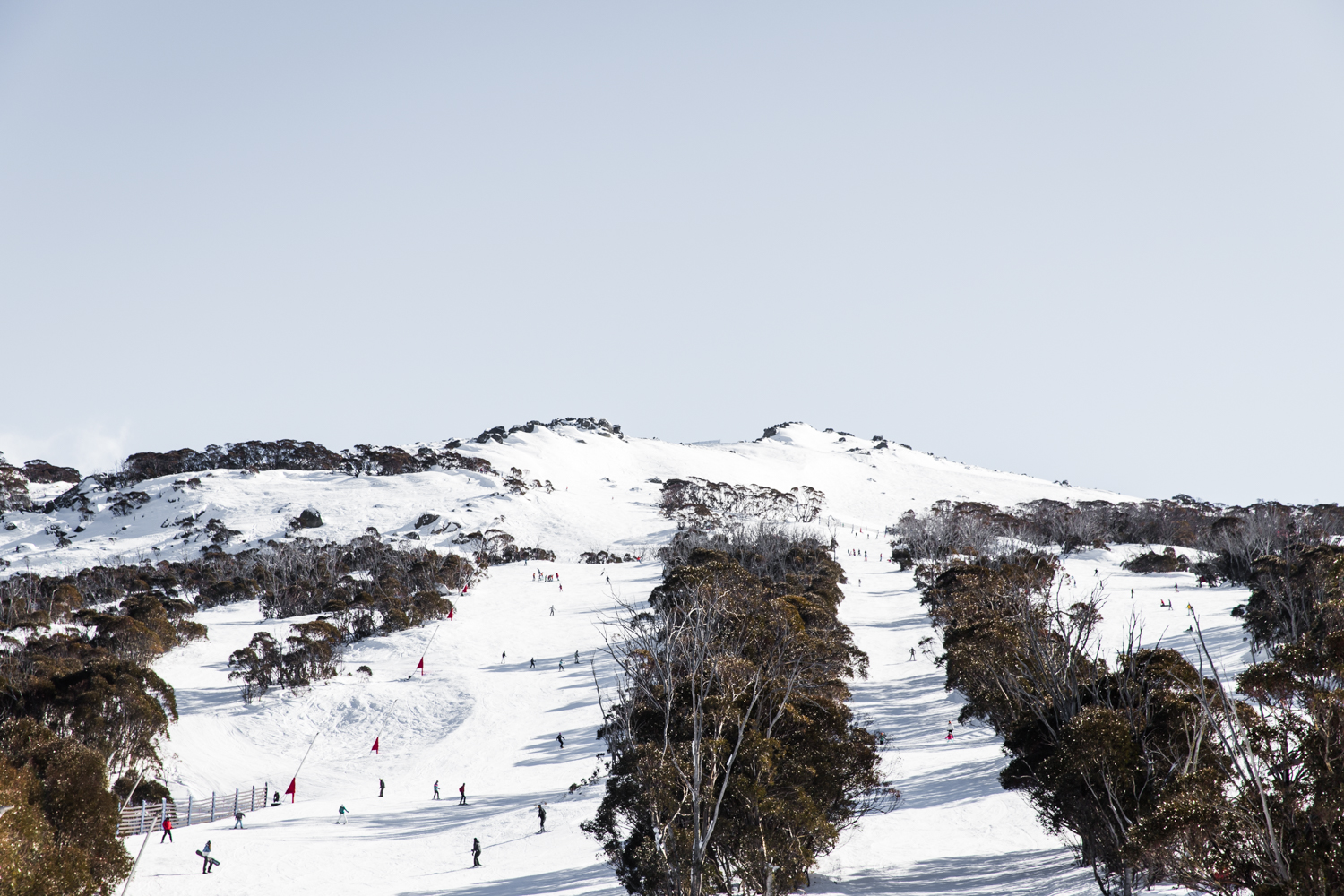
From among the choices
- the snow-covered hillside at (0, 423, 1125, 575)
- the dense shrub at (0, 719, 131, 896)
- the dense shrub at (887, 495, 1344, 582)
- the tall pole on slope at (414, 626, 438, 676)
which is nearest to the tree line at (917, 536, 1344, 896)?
the dense shrub at (0, 719, 131, 896)

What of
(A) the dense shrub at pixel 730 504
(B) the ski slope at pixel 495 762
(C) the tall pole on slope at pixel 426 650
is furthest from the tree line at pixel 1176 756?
(A) the dense shrub at pixel 730 504

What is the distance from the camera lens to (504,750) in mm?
39438

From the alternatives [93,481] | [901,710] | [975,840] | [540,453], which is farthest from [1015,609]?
[93,481]

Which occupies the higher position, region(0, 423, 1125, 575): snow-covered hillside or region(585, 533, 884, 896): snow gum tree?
region(0, 423, 1125, 575): snow-covered hillside

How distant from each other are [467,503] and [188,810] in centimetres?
8422

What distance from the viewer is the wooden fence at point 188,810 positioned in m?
27.5

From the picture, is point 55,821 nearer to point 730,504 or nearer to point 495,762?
point 495,762

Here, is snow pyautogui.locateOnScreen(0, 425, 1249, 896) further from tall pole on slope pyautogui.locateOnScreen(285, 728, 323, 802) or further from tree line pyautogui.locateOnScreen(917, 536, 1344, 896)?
tree line pyautogui.locateOnScreen(917, 536, 1344, 896)

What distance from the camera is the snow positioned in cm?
2342

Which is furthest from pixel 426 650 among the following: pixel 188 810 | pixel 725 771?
pixel 725 771

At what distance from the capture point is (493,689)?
47438 mm

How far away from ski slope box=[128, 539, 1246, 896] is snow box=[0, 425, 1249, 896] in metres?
0.11

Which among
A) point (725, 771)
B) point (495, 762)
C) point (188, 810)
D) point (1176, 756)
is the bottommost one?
point (495, 762)

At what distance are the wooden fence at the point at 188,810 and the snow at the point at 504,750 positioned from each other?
0.71 meters
